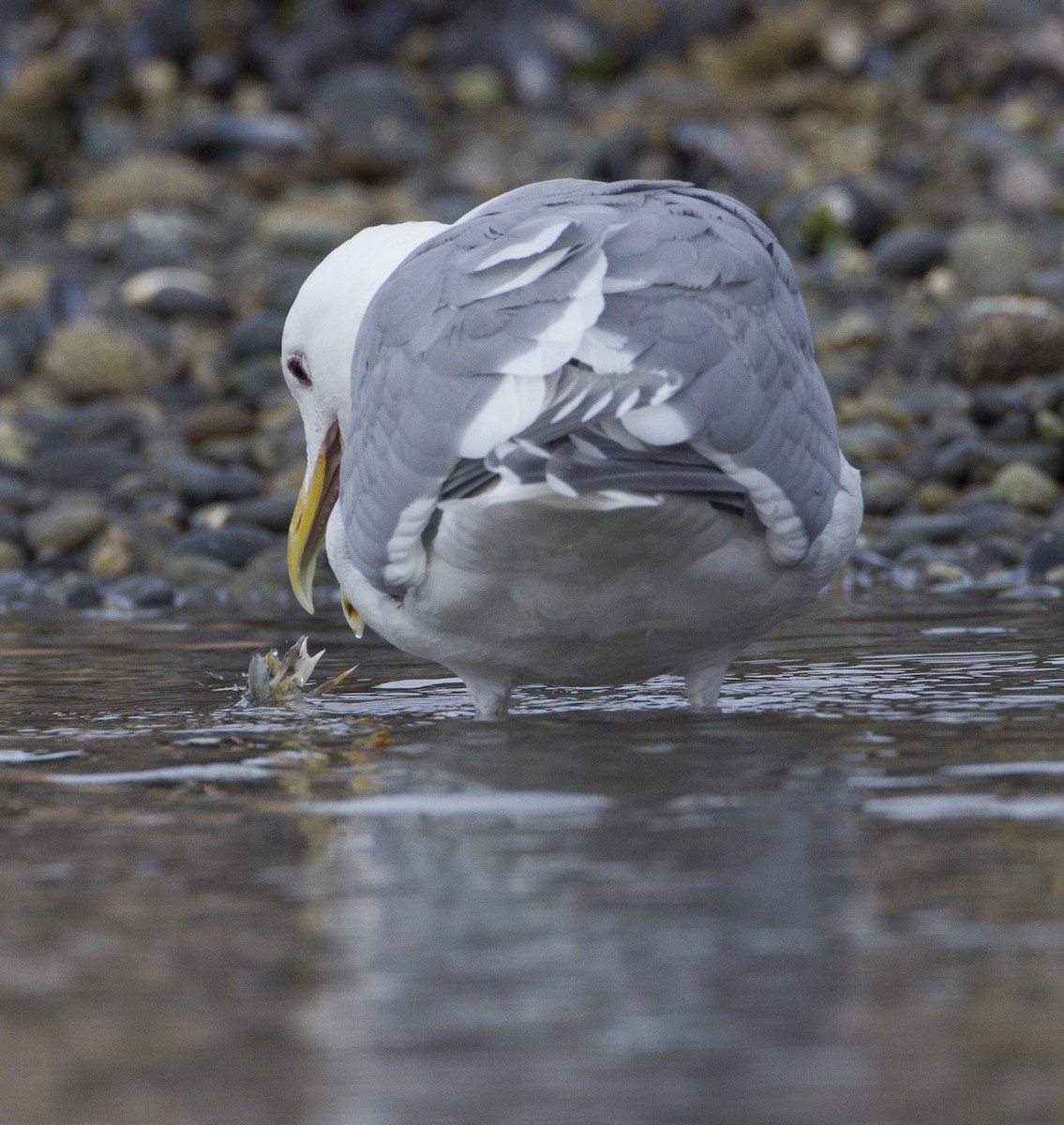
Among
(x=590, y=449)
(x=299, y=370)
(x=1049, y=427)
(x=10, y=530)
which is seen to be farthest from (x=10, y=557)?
(x=590, y=449)

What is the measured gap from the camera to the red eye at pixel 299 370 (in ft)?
Result: 18.2

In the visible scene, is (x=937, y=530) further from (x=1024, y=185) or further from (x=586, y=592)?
(x=1024, y=185)

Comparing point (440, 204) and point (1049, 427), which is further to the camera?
point (440, 204)

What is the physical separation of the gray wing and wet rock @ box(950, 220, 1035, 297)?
701cm

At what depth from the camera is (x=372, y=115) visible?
706 inches

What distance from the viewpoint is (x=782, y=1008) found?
2328 mm

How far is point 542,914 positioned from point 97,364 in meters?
9.03

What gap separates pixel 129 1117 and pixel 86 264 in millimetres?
12037

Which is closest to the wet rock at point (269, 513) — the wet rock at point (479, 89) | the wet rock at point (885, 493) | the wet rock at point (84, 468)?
the wet rock at point (84, 468)

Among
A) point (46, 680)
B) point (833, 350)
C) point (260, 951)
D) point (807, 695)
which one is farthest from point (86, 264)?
point (260, 951)

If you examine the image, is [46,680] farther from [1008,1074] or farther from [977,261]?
[977,261]

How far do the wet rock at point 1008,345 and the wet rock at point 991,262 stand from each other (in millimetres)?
1396

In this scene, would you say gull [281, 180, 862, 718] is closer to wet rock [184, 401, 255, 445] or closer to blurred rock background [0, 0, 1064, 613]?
blurred rock background [0, 0, 1064, 613]

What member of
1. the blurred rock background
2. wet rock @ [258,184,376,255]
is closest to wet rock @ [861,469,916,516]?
the blurred rock background
